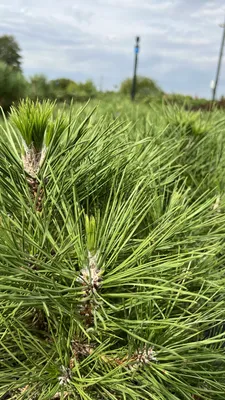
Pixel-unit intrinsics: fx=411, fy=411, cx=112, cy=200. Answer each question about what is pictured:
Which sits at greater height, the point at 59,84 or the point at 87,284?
the point at 87,284

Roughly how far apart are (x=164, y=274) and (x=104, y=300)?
0.05m

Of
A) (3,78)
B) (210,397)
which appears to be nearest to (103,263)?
(210,397)

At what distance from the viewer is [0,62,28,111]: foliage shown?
1961 mm

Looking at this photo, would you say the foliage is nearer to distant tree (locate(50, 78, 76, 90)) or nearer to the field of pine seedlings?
distant tree (locate(50, 78, 76, 90))

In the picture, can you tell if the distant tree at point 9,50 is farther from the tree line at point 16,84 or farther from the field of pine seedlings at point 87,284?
the field of pine seedlings at point 87,284

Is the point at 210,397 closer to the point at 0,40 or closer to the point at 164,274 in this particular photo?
the point at 164,274

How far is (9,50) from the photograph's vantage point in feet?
14.9

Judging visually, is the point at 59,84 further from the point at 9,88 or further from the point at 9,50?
the point at 9,88

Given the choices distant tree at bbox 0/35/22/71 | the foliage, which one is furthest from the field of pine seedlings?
distant tree at bbox 0/35/22/71

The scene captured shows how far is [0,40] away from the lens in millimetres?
4738

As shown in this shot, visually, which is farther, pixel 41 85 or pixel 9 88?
pixel 41 85

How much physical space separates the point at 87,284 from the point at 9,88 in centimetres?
185

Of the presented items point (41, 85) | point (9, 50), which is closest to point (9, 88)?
point (41, 85)

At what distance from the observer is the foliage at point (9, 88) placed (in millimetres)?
1961
